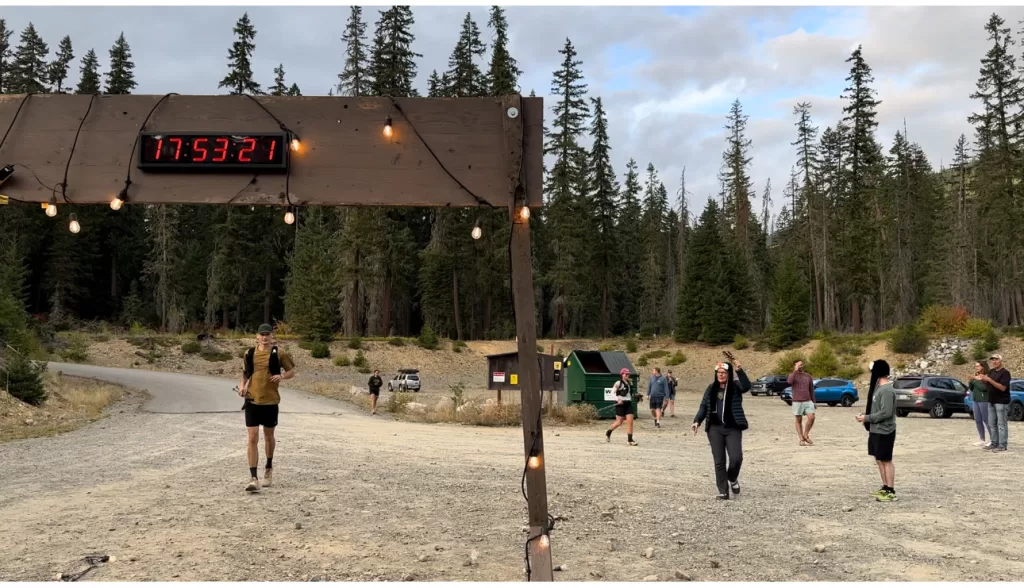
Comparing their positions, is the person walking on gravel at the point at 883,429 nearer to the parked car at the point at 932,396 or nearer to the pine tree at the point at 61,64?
the parked car at the point at 932,396

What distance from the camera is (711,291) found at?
2366 inches

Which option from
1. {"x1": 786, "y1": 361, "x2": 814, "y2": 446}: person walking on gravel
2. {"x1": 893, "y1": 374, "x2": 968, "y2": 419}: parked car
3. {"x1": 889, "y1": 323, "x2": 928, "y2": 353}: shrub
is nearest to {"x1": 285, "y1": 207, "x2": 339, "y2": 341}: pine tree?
{"x1": 889, "y1": 323, "x2": 928, "y2": 353}: shrub

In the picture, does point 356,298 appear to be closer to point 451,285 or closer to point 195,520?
point 451,285

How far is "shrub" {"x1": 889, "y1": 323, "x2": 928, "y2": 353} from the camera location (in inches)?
1805

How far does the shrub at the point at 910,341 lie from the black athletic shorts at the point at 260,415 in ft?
149

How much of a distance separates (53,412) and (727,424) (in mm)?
17997

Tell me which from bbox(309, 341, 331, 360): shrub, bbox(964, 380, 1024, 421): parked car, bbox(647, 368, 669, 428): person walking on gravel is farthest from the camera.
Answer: bbox(309, 341, 331, 360): shrub

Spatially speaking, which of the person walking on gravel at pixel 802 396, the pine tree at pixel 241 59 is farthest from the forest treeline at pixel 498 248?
the person walking on gravel at pixel 802 396

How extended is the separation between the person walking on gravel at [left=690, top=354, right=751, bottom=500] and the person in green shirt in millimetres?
8280

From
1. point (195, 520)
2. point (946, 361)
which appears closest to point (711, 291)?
point (946, 361)

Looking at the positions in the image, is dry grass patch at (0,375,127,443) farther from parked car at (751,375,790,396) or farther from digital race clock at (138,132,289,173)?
parked car at (751,375,790,396)

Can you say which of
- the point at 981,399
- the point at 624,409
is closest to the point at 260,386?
the point at 624,409

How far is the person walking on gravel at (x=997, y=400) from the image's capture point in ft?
48.2

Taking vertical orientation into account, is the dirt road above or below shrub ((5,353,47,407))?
below
